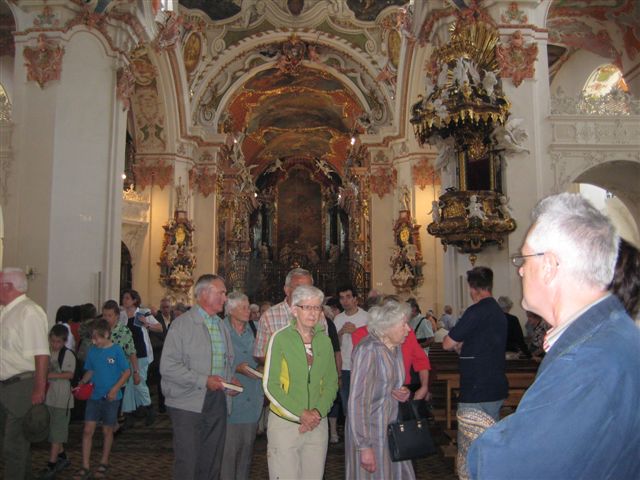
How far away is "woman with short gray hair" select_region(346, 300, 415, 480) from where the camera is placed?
3.72 meters

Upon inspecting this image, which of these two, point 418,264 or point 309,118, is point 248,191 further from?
point 418,264

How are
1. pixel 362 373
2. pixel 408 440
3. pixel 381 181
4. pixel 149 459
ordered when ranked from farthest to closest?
pixel 381 181 → pixel 149 459 → pixel 362 373 → pixel 408 440

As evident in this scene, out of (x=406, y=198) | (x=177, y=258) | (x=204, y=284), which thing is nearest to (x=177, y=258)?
(x=177, y=258)

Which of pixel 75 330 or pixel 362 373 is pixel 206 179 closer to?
pixel 75 330

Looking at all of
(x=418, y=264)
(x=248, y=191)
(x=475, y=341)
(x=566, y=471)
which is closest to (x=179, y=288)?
(x=418, y=264)

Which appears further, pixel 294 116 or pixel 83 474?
pixel 294 116

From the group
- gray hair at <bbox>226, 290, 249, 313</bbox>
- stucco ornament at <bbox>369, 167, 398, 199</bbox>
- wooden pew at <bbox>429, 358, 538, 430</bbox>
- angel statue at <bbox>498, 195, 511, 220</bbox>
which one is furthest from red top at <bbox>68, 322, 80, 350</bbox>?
stucco ornament at <bbox>369, 167, 398, 199</bbox>

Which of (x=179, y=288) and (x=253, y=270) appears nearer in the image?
(x=179, y=288)

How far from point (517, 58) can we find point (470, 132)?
2.07m

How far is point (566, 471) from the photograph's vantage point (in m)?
1.30

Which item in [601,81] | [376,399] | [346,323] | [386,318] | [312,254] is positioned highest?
[601,81]

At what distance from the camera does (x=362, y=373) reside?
3812mm

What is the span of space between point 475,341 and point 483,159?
254 inches

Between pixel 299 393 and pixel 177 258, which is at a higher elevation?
pixel 177 258
